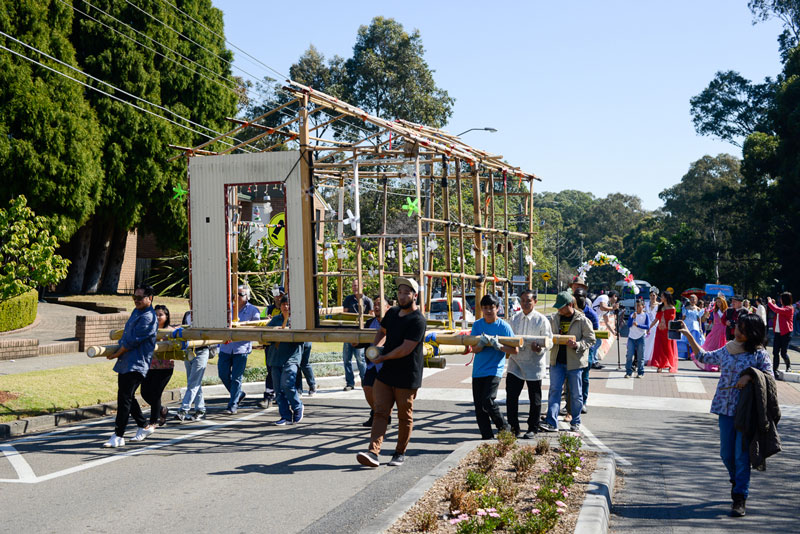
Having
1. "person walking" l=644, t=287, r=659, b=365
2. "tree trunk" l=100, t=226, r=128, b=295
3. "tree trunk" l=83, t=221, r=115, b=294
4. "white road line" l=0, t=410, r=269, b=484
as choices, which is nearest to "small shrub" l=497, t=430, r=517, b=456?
"white road line" l=0, t=410, r=269, b=484

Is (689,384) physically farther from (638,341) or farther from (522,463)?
(522,463)

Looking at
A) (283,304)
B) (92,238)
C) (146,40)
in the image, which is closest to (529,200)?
(283,304)

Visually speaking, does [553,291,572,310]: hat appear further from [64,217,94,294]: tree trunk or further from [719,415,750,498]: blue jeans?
[64,217,94,294]: tree trunk

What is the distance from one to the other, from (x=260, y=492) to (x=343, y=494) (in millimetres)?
772

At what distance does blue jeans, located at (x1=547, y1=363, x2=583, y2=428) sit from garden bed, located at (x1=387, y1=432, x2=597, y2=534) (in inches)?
59.2

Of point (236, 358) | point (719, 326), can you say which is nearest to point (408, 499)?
point (236, 358)

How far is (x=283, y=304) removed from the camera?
1085 cm

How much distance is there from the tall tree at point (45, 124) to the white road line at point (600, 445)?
60.2ft

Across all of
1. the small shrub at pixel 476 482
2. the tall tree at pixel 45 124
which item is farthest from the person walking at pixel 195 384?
the tall tree at pixel 45 124

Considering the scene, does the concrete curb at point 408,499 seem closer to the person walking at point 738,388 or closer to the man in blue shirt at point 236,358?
the person walking at point 738,388

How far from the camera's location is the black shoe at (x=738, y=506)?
6.64 metres

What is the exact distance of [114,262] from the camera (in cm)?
3344

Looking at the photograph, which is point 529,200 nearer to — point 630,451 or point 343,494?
point 630,451

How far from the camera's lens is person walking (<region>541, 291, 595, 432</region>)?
10.3m
